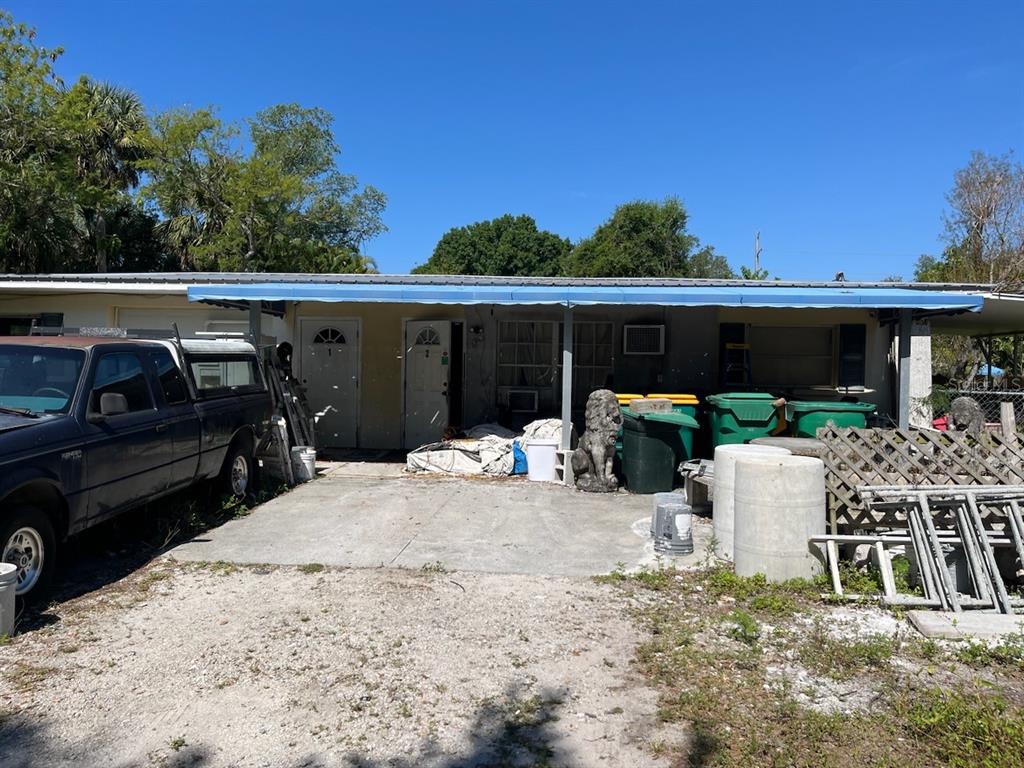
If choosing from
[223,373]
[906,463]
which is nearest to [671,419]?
[906,463]

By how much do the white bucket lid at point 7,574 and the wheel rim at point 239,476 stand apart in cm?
351

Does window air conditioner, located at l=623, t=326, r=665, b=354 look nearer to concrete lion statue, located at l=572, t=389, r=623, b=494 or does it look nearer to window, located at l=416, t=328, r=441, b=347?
concrete lion statue, located at l=572, t=389, r=623, b=494

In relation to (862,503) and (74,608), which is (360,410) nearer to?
(74,608)

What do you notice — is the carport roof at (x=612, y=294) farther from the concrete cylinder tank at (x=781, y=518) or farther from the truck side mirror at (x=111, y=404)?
the truck side mirror at (x=111, y=404)

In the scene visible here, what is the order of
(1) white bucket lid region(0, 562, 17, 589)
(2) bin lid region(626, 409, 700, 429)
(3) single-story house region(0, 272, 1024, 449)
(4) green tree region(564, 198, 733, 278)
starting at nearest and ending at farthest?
(1) white bucket lid region(0, 562, 17, 589) → (2) bin lid region(626, 409, 700, 429) → (3) single-story house region(0, 272, 1024, 449) → (4) green tree region(564, 198, 733, 278)

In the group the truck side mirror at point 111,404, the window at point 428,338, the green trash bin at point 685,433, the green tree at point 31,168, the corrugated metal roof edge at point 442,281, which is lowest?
the green trash bin at point 685,433

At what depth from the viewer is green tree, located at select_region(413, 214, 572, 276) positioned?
4300 cm

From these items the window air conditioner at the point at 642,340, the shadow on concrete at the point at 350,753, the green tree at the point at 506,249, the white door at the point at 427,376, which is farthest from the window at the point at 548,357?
the green tree at the point at 506,249

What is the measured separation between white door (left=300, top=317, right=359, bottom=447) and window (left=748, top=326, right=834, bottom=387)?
7.20 meters

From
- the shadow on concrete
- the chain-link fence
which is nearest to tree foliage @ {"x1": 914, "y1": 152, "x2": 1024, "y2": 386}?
the chain-link fence

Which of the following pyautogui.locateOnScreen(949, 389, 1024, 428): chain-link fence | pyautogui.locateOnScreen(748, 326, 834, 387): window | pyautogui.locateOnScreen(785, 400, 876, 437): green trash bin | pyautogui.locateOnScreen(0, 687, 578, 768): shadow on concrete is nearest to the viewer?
pyautogui.locateOnScreen(0, 687, 578, 768): shadow on concrete

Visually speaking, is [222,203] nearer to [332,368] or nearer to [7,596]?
[332,368]

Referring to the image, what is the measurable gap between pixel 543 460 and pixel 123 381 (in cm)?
563

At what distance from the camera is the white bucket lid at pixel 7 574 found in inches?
160
